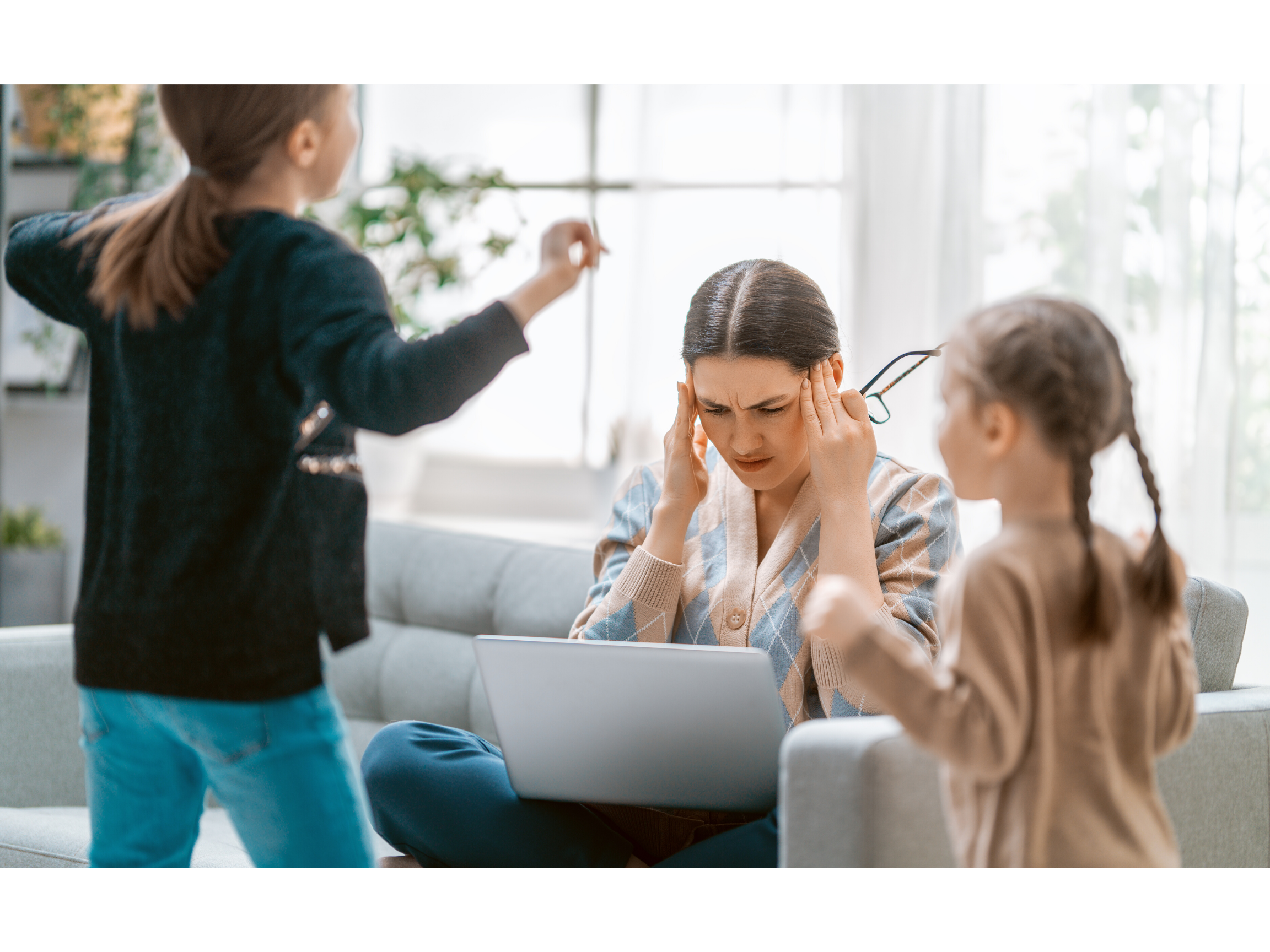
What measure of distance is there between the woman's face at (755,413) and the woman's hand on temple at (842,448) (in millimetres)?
53

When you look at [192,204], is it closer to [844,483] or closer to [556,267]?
[556,267]

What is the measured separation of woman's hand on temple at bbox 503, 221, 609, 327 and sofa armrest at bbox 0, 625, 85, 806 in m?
1.15

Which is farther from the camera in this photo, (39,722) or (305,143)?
(39,722)

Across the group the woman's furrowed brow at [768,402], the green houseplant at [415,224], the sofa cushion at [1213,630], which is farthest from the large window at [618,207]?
the sofa cushion at [1213,630]

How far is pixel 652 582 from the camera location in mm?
1461

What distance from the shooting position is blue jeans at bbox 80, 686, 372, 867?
93 cm

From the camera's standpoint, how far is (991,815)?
2.89ft

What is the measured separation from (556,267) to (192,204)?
296 millimetres

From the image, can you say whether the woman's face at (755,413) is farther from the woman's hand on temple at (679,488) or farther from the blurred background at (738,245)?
the blurred background at (738,245)

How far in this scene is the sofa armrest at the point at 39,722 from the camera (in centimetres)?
171

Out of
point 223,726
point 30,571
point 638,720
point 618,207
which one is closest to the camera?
point 223,726

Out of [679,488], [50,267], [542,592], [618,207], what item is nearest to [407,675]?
[542,592]

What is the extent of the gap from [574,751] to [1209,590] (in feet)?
2.66

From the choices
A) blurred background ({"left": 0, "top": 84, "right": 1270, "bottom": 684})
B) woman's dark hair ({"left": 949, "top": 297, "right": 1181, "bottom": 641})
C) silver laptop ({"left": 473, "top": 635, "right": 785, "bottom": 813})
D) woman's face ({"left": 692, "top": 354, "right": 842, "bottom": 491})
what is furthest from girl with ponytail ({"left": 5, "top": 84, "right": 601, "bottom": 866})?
blurred background ({"left": 0, "top": 84, "right": 1270, "bottom": 684})
